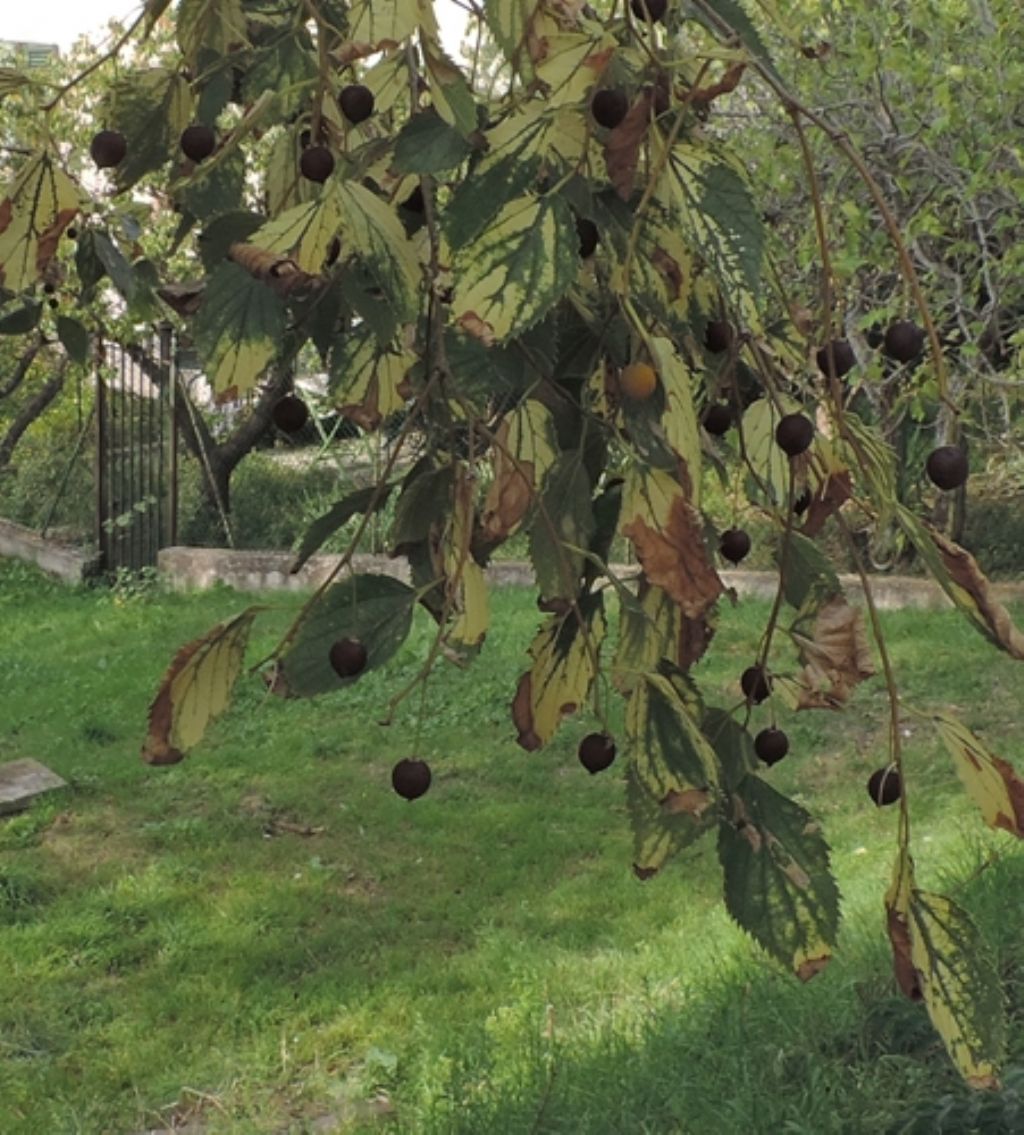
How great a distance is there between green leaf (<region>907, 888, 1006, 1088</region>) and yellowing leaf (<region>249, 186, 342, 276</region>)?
50cm

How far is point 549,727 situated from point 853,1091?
2049 mm

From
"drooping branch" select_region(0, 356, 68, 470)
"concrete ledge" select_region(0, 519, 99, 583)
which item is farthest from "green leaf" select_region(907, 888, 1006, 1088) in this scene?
"drooping branch" select_region(0, 356, 68, 470)

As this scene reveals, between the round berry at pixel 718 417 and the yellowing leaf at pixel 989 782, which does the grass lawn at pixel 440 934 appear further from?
the yellowing leaf at pixel 989 782

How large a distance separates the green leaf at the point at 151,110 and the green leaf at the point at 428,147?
36cm

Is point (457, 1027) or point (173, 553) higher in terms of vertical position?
point (173, 553)

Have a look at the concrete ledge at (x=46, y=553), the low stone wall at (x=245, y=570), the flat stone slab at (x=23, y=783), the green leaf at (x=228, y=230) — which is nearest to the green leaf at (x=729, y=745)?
the green leaf at (x=228, y=230)

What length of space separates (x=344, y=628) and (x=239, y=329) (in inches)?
7.9

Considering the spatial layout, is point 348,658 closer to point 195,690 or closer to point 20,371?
point 195,690

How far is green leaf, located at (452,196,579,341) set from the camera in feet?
2.75

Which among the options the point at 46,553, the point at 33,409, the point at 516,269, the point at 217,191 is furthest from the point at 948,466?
the point at 33,409

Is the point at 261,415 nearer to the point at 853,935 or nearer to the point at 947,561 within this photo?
the point at 853,935

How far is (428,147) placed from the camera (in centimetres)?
94

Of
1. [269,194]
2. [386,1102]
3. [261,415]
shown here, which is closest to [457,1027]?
[386,1102]

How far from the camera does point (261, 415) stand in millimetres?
10031
